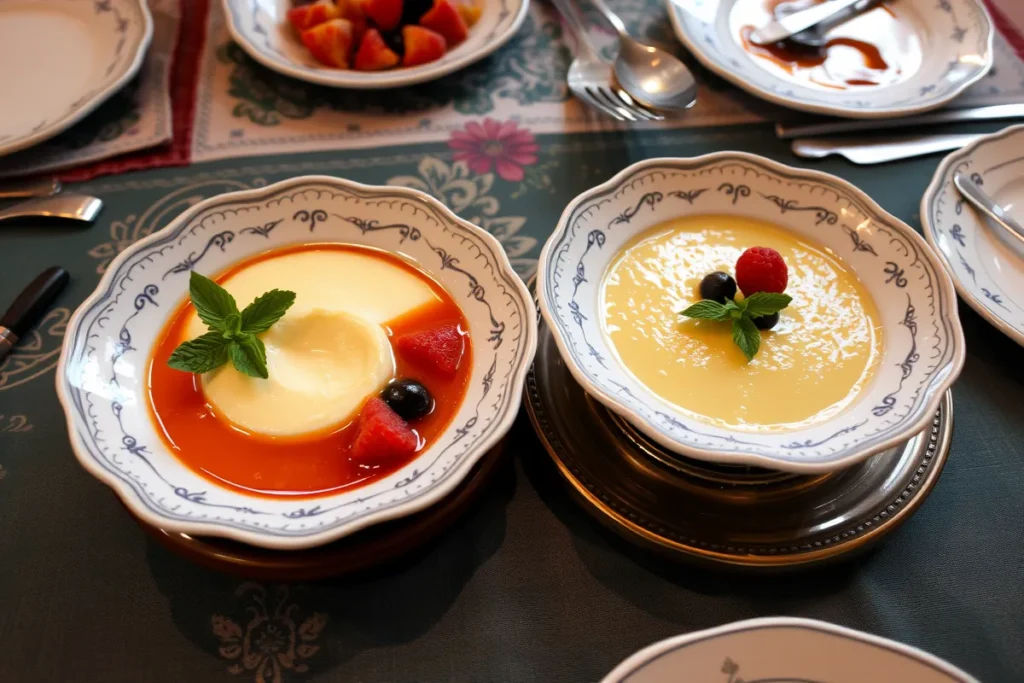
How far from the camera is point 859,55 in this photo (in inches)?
72.2

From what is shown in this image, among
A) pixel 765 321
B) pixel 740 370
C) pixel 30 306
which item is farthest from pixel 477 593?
pixel 30 306

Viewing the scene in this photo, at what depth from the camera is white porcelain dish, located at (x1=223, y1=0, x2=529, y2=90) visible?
1650 mm

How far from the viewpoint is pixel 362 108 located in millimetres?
1747

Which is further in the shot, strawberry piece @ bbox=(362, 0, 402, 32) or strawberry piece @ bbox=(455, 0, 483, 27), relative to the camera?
strawberry piece @ bbox=(455, 0, 483, 27)

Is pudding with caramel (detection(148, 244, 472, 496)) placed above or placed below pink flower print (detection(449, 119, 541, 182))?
below

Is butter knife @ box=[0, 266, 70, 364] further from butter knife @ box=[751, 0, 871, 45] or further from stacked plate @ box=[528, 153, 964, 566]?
butter knife @ box=[751, 0, 871, 45]

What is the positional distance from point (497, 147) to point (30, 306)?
1056mm

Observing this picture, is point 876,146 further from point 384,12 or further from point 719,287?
point 384,12

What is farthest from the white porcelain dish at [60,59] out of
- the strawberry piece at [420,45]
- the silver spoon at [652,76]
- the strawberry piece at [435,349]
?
the silver spoon at [652,76]

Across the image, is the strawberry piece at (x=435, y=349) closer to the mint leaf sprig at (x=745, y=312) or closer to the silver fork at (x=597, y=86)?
the mint leaf sprig at (x=745, y=312)

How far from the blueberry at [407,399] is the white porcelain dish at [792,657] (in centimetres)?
51

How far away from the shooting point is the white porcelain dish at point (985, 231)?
4.22ft

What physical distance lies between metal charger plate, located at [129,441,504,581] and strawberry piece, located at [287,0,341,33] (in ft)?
4.41

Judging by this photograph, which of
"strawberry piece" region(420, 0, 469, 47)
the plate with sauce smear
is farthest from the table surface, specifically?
"strawberry piece" region(420, 0, 469, 47)
